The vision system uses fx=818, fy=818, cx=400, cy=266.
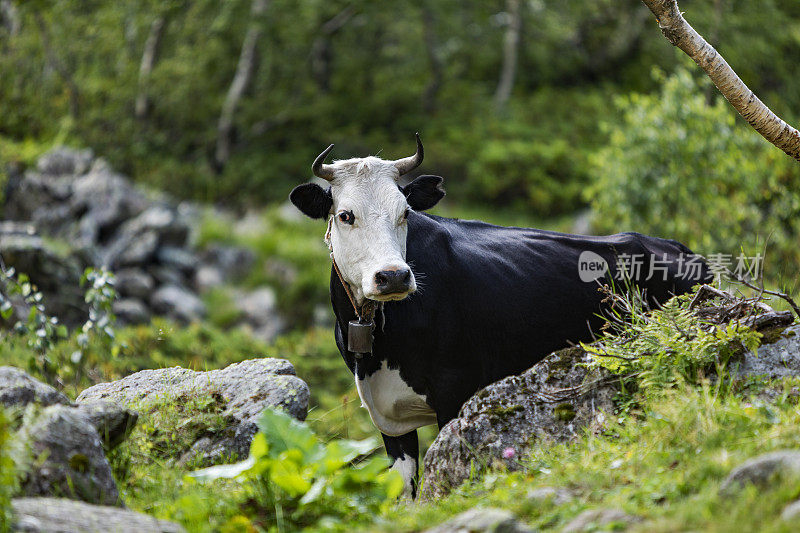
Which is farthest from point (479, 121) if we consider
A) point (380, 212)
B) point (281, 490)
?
point (281, 490)

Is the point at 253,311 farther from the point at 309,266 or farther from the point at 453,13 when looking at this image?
the point at 453,13

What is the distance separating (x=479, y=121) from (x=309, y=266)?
26.9 ft

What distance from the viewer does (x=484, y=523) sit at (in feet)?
10.9

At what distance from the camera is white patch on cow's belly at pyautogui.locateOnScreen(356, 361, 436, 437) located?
5816 millimetres

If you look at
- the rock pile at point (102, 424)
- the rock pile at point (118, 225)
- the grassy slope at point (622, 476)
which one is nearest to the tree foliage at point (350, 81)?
the rock pile at point (118, 225)

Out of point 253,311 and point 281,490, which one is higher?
point 281,490

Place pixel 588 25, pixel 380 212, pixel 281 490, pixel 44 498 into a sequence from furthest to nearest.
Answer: pixel 588 25 < pixel 380 212 < pixel 281 490 < pixel 44 498

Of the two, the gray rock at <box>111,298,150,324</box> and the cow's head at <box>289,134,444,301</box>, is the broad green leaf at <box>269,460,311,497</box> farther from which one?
the gray rock at <box>111,298,150,324</box>

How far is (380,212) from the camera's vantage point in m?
Result: 5.54

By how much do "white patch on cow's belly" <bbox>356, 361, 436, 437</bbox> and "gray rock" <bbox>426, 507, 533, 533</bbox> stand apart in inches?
90.5

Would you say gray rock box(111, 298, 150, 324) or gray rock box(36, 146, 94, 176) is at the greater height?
gray rock box(36, 146, 94, 176)

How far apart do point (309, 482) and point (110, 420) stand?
1.21 metres

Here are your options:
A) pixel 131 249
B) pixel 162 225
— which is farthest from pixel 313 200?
pixel 162 225

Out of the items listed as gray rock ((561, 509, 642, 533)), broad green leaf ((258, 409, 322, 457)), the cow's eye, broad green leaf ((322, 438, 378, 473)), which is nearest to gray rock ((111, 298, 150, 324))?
the cow's eye
